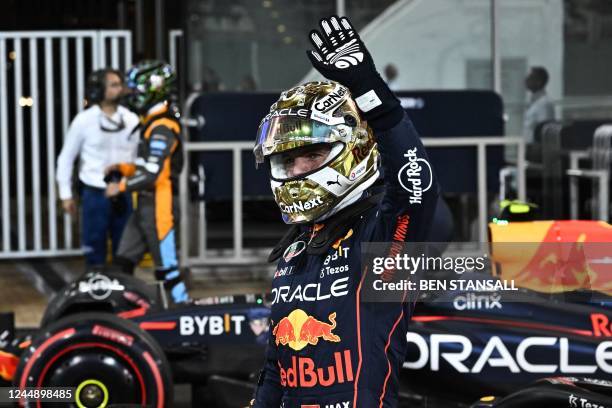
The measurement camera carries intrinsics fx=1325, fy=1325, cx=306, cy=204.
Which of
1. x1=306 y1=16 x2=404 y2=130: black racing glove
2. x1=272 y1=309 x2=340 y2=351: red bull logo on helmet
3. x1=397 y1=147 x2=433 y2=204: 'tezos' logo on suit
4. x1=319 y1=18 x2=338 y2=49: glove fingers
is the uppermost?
x1=319 y1=18 x2=338 y2=49: glove fingers

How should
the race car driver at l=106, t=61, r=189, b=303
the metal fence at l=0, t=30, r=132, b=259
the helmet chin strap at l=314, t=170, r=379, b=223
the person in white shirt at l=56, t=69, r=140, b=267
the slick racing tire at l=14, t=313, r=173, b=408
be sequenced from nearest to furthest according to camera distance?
the helmet chin strap at l=314, t=170, r=379, b=223 < the slick racing tire at l=14, t=313, r=173, b=408 < the race car driver at l=106, t=61, r=189, b=303 < the person in white shirt at l=56, t=69, r=140, b=267 < the metal fence at l=0, t=30, r=132, b=259

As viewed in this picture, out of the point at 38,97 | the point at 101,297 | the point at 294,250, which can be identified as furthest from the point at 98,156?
the point at 294,250

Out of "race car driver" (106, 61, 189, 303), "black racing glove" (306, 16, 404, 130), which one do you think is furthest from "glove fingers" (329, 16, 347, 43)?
"race car driver" (106, 61, 189, 303)

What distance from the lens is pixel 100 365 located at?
611cm

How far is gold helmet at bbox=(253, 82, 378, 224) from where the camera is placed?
3672 millimetres

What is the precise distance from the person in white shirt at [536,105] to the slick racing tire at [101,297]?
6.24 meters

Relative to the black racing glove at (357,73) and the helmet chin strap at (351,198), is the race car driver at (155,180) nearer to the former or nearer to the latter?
the helmet chin strap at (351,198)

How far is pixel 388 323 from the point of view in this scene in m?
3.63

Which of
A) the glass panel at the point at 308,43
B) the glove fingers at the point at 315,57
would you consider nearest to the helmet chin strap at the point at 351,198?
the glove fingers at the point at 315,57

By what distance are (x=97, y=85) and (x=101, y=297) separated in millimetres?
3610

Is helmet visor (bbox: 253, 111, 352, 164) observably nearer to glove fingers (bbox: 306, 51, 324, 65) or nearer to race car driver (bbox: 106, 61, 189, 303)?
glove fingers (bbox: 306, 51, 324, 65)

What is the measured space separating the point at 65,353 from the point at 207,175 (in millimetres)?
5182

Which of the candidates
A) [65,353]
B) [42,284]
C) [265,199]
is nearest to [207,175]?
[265,199]

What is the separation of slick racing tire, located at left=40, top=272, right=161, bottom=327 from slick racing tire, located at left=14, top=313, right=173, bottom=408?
58cm
